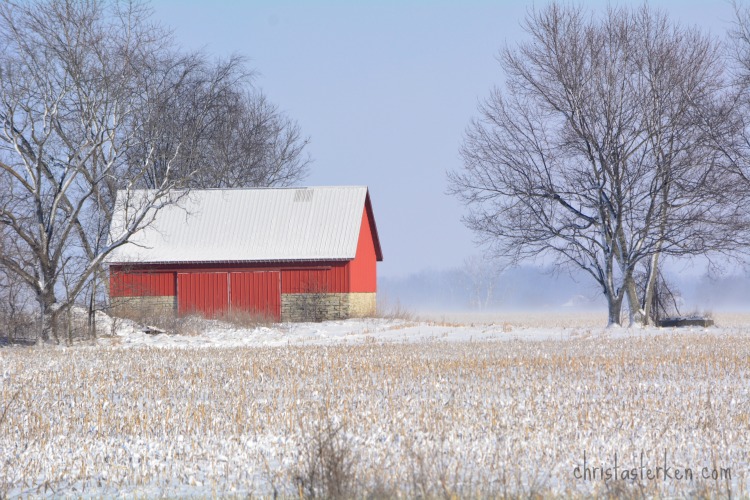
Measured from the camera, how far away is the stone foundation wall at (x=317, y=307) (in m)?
37.2

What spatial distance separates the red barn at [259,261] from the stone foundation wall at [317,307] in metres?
0.04

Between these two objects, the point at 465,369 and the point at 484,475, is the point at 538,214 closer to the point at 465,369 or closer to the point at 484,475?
the point at 465,369

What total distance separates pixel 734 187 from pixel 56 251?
22035 mm

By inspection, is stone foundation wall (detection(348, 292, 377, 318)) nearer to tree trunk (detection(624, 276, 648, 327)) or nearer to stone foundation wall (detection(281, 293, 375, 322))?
stone foundation wall (detection(281, 293, 375, 322))

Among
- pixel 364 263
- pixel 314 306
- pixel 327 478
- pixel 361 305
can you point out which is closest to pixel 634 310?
pixel 361 305

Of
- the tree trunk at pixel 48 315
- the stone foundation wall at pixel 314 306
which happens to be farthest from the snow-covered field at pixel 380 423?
the stone foundation wall at pixel 314 306

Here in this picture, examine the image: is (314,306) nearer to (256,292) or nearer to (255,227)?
(256,292)

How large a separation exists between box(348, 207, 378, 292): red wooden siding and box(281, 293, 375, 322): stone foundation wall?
0.73m

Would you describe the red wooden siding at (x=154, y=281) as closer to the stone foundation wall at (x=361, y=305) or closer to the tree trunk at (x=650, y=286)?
the stone foundation wall at (x=361, y=305)

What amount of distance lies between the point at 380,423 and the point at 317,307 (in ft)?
90.7

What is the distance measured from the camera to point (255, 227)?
39.4 m

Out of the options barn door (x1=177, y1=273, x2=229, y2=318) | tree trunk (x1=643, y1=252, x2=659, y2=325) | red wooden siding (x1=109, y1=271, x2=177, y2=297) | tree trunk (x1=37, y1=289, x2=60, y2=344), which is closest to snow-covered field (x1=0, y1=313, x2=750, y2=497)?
tree trunk (x1=37, y1=289, x2=60, y2=344)

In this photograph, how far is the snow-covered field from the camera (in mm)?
7215

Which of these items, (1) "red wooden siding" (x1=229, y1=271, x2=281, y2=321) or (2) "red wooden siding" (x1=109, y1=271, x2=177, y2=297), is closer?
(1) "red wooden siding" (x1=229, y1=271, x2=281, y2=321)
